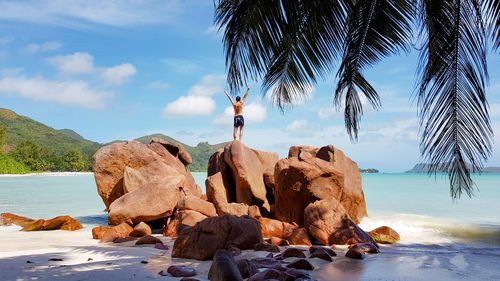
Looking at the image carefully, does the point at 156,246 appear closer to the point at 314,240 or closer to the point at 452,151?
the point at 314,240

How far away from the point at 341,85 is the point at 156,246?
4.01m

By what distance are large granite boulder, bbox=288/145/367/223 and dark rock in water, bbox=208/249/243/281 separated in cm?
644

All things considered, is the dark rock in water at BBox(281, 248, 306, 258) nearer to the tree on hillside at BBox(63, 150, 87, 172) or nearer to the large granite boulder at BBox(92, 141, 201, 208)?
the large granite boulder at BBox(92, 141, 201, 208)

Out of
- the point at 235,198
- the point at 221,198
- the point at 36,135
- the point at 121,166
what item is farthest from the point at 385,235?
the point at 36,135

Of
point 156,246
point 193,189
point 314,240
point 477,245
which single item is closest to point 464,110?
point 314,240

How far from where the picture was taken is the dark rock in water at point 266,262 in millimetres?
4570

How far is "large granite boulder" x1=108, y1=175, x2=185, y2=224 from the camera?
26.8ft

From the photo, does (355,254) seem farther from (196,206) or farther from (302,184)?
(196,206)

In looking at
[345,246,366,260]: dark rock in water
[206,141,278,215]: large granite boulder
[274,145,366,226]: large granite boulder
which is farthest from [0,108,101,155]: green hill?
[345,246,366,260]: dark rock in water

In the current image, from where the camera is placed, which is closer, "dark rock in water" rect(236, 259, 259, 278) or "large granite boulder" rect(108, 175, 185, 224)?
"dark rock in water" rect(236, 259, 259, 278)

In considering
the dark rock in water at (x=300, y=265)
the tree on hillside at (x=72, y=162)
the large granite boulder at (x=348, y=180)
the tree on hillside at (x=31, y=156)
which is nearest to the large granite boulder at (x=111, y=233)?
the dark rock in water at (x=300, y=265)

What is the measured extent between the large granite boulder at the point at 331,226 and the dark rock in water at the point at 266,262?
2.43m

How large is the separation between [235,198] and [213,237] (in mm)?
5074

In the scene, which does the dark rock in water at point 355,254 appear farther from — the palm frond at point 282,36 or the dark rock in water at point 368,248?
the palm frond at point 282,36
